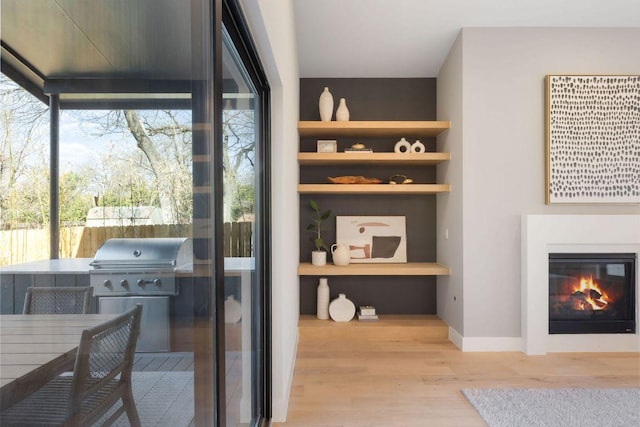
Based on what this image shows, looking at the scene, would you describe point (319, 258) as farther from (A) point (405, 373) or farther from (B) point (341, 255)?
(A) point (405, 373)

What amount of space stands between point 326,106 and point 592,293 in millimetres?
2877

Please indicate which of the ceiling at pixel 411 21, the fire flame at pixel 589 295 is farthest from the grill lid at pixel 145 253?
the fire flame at pixel 589 295

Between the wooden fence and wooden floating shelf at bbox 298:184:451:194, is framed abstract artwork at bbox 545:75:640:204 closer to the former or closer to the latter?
wooden floating shelf at bbox 298:184:451:194

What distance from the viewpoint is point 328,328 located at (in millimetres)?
3727

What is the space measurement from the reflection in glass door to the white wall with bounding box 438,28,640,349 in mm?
2008

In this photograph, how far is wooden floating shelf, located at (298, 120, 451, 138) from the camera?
3.74 metres

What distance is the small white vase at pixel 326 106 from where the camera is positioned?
12.8ft

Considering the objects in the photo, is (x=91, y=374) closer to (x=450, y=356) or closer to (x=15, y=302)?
(x=15, y=302)

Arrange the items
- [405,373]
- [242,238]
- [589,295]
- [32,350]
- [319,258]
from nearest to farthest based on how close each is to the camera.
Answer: [32,350] < [242,238] < [405,373] < [589,295] < [319,258]

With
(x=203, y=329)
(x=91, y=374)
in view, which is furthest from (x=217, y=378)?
(x=91, y=374)

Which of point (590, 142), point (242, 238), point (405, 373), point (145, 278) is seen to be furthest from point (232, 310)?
point (590, 142)

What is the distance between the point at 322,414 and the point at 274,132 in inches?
63.7

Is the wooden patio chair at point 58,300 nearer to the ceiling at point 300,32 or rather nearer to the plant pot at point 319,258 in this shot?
the ceiling at point 300,32

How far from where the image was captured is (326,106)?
12.8 ft
